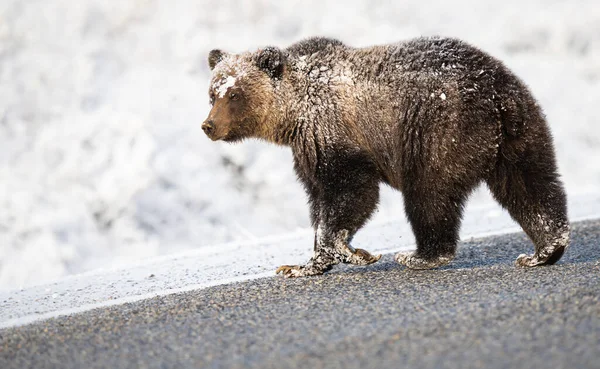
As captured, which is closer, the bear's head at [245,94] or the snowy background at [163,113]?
the bear's head at [245,94]

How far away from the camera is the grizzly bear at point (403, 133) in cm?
568

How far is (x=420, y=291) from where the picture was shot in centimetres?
505

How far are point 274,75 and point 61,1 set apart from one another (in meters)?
8.76

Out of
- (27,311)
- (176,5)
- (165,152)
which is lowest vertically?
(27,311)

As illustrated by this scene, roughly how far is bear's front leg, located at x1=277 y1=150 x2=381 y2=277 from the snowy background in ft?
9.27

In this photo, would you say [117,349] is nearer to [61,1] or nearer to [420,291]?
[420,291]

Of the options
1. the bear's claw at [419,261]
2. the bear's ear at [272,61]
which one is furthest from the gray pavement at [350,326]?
the bear's ear at [272,61]

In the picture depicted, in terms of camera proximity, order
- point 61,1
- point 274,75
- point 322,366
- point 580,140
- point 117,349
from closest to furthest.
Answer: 1. point 322,366
2. point 117,349
3. point 274,75
4. point 580,140
5. point 61,1

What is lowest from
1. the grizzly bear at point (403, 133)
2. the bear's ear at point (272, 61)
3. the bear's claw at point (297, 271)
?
the bear's claw at point (297, 271)

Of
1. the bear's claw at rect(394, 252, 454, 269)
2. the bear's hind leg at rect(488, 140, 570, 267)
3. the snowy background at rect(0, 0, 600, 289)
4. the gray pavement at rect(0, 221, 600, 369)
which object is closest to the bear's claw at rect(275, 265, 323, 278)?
the gray pavement at rect(0, 221, 600, 369)

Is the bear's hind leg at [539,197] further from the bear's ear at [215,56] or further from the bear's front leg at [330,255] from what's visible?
the bear's ear at [215,56]

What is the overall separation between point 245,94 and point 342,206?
4.10 feet

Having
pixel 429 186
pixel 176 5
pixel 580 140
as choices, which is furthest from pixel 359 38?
pixel 429 186

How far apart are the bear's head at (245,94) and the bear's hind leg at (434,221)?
140 centimetres
